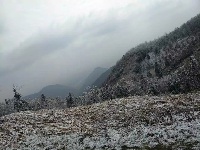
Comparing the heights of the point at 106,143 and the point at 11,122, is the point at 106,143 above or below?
below

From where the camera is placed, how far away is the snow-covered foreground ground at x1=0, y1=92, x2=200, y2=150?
6025 centimetres

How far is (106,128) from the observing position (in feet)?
235

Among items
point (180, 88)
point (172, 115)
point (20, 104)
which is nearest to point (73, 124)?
point (172, 115)

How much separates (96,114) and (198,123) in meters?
28.9

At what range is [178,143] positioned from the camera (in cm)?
5619

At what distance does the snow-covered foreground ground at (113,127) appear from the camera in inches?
2372

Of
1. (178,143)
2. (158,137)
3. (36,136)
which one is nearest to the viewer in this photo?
(178,143)

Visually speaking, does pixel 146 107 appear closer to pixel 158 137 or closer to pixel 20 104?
pixel 158 137

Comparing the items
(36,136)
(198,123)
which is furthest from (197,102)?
(36,136)

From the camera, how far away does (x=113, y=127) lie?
71938mm

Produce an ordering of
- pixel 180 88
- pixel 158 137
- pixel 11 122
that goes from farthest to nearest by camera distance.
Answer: pixel 180 88
pixel 11 122
pixel 158 137

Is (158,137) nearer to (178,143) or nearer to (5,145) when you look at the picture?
(178,143)

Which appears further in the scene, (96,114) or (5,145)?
(96,114)

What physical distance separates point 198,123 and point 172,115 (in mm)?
10029
